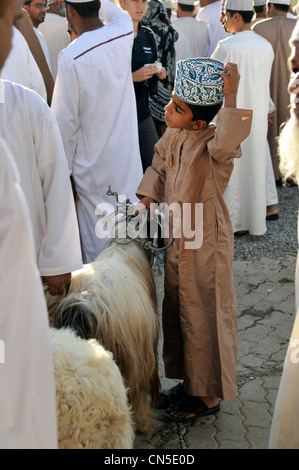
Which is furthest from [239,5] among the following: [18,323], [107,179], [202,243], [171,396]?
[18,323]

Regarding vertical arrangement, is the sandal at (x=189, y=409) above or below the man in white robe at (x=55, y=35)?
below

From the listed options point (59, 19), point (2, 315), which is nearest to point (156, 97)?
point (59, 19)

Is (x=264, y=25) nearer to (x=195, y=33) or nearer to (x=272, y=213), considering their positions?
(x=195, y=33)

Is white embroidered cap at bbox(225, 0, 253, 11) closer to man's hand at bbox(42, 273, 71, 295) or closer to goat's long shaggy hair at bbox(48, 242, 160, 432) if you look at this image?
goat's long shaggy hair at bbox(48, 242, 160, 432)

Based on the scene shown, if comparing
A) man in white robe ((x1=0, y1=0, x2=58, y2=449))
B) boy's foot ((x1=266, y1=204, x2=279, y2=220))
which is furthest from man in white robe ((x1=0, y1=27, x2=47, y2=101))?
boy's foot ((x1=266, y1=204, x2=279, y2=220))

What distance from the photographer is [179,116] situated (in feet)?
10.2

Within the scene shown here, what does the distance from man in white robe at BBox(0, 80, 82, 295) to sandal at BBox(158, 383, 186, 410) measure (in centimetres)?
101

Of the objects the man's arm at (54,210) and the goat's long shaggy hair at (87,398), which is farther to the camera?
the man's arm at (54,210)

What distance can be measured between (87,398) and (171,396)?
62.2 inches

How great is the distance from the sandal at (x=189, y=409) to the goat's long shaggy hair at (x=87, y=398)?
122 cm

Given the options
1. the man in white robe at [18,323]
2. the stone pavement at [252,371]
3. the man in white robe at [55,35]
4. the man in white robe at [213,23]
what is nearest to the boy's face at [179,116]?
the stone pavement at [252,371]

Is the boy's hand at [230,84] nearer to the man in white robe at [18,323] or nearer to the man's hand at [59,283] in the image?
the man's hand at [59,283]

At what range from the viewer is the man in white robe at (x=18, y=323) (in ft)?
4.39

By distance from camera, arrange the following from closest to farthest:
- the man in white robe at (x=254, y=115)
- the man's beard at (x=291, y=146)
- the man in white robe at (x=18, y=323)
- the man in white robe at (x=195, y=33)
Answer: the man in white robe at (x=18, y=323), the man's beard at (x=291, y=146), the man in white robe at (x=254, y=115), the man in white robe at (x=195, y=33)
